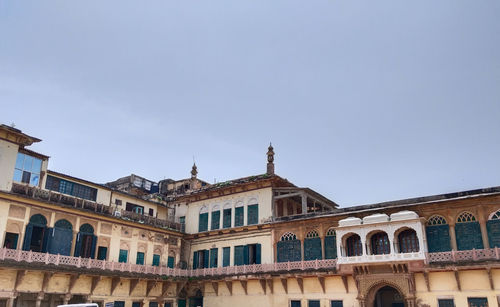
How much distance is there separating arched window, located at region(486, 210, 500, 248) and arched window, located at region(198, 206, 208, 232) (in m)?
19.6

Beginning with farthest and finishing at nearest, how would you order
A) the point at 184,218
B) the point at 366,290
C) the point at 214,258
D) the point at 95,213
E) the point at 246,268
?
the point at 184,218 < the point at 214,258 < the point at 246,268 < the point at 95,213 < the point at 366,290

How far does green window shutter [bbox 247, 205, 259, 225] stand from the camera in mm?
30641

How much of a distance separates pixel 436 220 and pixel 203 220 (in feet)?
57.5

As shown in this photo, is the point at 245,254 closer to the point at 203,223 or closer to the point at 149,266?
the point at 203,223

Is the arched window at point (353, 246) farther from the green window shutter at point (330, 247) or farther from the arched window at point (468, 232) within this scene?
the arched window at point (468, 232)

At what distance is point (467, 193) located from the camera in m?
22.8

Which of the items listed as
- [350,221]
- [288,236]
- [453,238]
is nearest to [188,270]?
[288,236]

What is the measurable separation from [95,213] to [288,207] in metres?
14.0

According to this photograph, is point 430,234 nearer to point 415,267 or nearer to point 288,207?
point 415,267

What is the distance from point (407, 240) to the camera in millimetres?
24078

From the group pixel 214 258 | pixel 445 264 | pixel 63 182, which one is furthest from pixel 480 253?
pixel 63 182

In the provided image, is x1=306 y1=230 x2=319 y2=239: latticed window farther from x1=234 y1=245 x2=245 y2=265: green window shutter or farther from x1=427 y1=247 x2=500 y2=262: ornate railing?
x1=427 y1=247 x2=500 y2=262: ornate railing

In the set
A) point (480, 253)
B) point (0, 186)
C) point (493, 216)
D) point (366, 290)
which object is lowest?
point (366, 290)

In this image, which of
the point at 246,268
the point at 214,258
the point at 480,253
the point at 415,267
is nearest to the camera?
the point at 480,253
